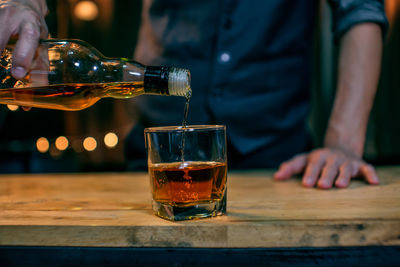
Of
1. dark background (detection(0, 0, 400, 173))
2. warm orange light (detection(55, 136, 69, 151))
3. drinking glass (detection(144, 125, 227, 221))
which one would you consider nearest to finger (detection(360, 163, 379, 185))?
drinking glass (detection(144, 125, 227, 221))

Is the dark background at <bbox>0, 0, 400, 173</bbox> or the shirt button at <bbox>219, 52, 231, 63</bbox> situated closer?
the shirt button at <bbox>219, 52, 231, 63</bbox>

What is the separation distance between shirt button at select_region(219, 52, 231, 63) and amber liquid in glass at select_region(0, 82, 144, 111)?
0.57 meters

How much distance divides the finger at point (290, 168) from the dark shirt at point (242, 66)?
285mm

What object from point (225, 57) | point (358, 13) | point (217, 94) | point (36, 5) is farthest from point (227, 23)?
point (36, 5)

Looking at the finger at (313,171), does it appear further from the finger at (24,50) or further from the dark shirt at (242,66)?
the finger at (24,50)

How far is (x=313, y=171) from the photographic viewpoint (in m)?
0.95

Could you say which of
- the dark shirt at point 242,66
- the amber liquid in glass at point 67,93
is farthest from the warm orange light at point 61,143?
the amber liquid in glass at point 67,93

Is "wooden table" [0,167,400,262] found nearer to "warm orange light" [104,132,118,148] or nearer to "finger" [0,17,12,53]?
"finger" [0,17,12,53]

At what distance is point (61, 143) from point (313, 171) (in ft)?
6.48

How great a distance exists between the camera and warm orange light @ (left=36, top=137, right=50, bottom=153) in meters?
2.47

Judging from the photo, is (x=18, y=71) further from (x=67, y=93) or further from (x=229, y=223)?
(x=229, y=223)

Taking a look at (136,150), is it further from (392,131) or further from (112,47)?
(392,131)

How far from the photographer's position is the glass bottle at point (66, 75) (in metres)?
0.76

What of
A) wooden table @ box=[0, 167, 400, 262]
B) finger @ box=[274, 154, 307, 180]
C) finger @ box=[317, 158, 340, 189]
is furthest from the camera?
finger @ box=[274, 154, 307, 180]
